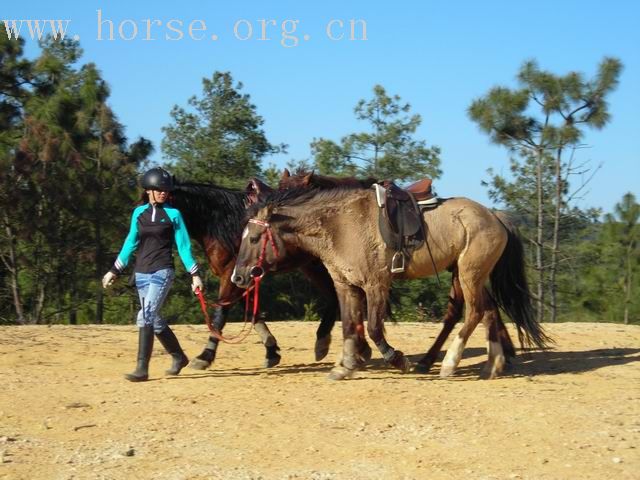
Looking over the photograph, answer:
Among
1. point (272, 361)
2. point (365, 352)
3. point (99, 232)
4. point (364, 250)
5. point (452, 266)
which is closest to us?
point (364, 250)

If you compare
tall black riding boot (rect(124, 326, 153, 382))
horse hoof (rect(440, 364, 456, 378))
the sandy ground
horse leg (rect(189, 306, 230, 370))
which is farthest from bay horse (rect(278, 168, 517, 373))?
tall black riding boot (rect(124, 326, 153, 382))

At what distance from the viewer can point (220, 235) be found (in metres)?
9.02

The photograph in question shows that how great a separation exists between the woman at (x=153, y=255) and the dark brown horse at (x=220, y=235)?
0.91 m

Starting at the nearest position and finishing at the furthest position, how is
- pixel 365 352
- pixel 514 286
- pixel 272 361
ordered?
pixel 514 286 < pixel 365 352 < pixel 272 361

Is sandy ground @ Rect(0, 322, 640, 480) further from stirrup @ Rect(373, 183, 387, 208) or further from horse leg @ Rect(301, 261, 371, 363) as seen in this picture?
stirrup @ Rect(373, 183, 387, 208)

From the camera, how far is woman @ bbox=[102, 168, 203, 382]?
7934 mm

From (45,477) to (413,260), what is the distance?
438 centimetres

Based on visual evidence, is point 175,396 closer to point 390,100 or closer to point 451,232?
point 451,232

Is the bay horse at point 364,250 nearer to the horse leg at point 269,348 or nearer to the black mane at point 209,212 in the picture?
the black mane at point 209,212

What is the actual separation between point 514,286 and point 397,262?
1556 millimetres

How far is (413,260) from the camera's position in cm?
838

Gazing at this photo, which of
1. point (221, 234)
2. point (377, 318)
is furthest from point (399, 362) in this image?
point (221, 234)

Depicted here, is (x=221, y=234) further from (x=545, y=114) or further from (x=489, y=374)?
(x=545, y=114)

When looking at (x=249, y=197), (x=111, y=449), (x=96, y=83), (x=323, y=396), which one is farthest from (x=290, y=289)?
(x=111, y=449)
